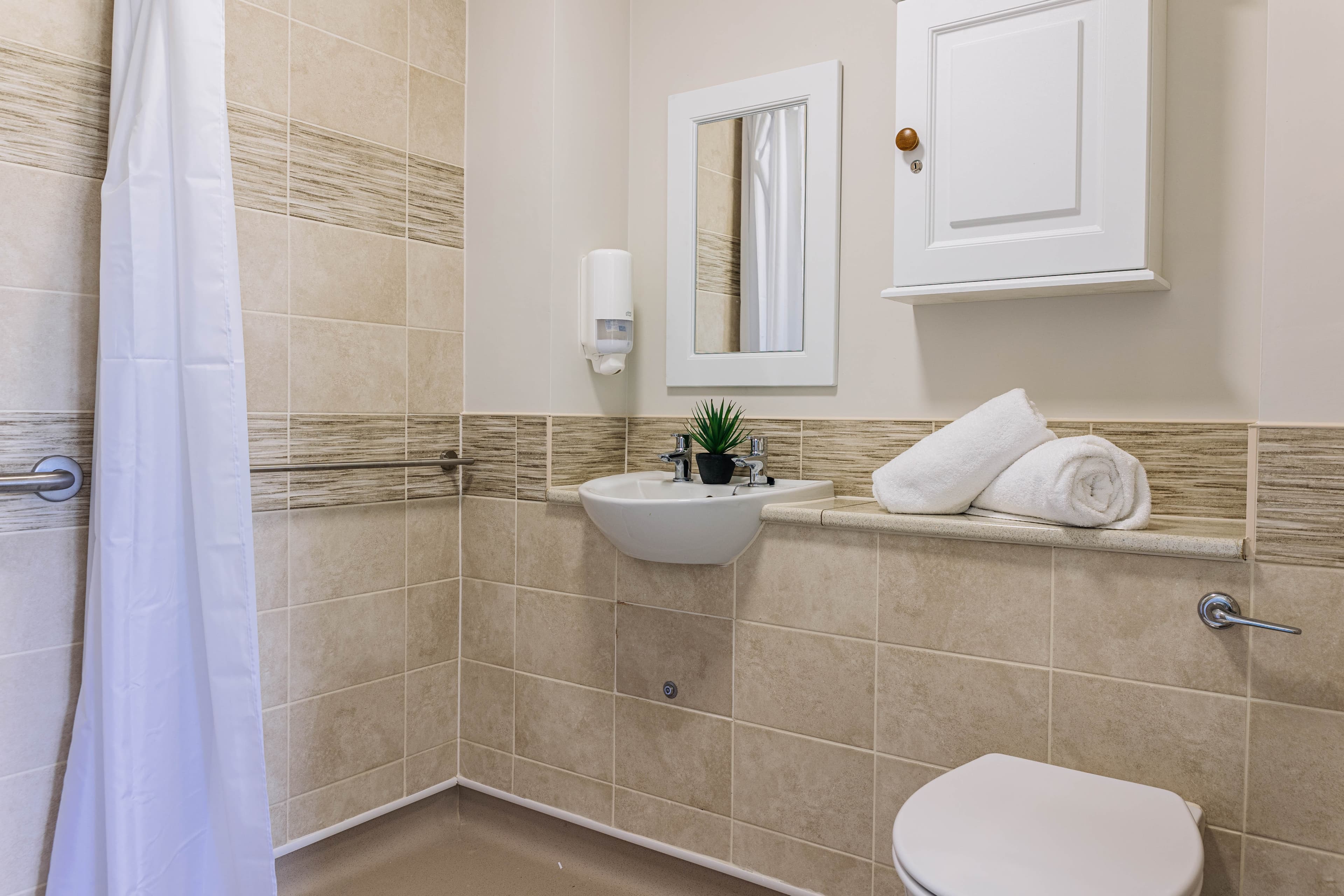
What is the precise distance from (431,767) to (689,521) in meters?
1.09

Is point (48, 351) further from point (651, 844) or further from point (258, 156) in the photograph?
point (651, 844)

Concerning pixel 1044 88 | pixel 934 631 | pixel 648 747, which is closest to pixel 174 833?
pixel 648 747

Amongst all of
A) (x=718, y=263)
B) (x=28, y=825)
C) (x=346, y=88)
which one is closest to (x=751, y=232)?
(x=718, y=263)

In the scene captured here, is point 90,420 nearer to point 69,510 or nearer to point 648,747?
point 69,510

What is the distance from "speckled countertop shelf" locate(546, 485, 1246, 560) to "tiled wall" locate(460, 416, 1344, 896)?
3 centimetres

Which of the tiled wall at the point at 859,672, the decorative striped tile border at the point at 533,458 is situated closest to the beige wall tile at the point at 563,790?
the tiled wall at the point at 859,672

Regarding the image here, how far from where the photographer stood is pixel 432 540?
2.26m

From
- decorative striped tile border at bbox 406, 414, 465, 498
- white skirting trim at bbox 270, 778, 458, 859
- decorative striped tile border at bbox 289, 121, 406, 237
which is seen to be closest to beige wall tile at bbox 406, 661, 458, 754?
white skirting trim at bbox 270, 778, 458, 859

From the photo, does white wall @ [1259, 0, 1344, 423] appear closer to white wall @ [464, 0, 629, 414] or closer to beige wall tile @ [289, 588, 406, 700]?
white wall @ [464, 0, 629, 414]

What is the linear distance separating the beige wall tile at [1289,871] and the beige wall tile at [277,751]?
181 centimetres

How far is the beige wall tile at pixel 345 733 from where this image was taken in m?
1.98

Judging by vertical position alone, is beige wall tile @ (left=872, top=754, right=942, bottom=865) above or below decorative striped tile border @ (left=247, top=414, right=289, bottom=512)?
below

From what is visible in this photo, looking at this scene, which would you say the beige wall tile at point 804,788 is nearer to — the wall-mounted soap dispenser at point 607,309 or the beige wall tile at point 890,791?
the beige wall tile at point 890,791

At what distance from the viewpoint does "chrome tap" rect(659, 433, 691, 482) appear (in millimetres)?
2066
